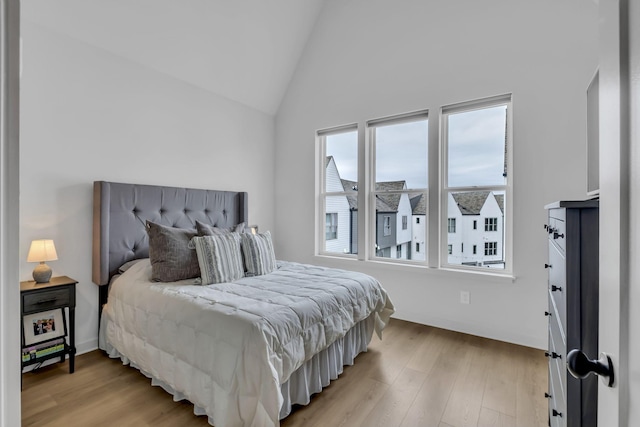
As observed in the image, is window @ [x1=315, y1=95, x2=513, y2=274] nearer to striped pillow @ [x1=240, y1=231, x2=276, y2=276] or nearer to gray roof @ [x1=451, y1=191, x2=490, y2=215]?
gray roof @ [x1=451, y1=191, x2=490, y2=215]

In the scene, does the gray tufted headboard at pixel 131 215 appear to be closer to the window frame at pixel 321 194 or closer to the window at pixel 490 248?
the window frame at pixel 321 194

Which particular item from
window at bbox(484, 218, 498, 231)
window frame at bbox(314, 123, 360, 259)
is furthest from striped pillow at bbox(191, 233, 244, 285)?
window at bbox(484, 218, 498, 231)

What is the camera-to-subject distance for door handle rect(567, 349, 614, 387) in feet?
1.79

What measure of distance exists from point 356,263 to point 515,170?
184cm

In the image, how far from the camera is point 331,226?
12.7 ft

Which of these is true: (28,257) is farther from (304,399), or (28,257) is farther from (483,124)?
(483,124)

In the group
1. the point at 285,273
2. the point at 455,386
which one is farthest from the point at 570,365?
the point at 285,273

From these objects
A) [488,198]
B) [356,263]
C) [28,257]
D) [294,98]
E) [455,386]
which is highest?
[294,98]

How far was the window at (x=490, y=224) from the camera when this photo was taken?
281 centimetres

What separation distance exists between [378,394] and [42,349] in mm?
2365

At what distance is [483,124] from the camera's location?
2873 mm

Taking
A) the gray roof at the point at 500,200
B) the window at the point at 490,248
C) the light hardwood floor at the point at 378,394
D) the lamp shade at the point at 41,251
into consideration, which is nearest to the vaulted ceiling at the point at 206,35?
the lamp shade at the point at 41,251

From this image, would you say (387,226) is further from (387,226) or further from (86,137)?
(86,137)

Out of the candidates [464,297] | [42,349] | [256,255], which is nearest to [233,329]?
→ [256,255]
